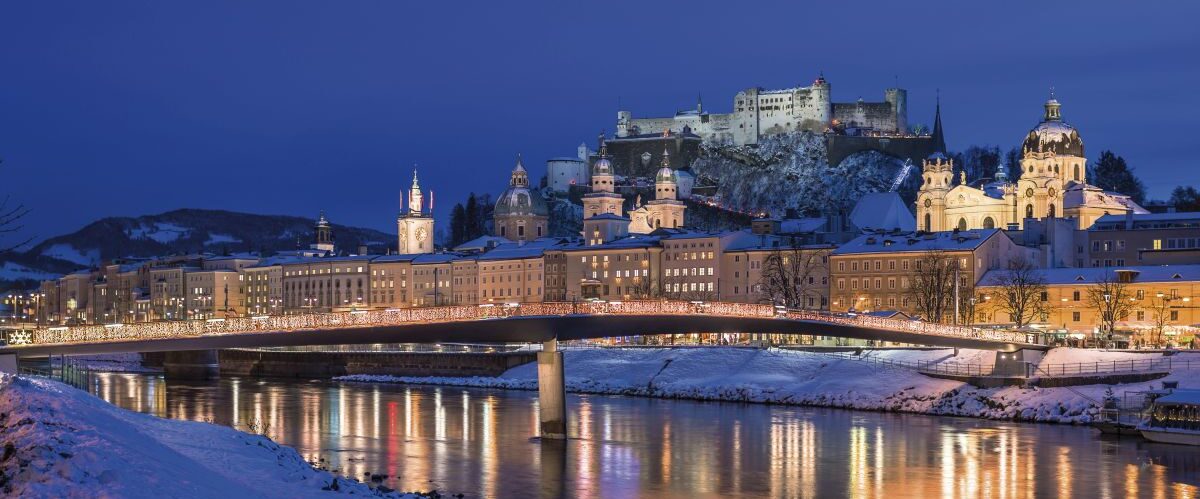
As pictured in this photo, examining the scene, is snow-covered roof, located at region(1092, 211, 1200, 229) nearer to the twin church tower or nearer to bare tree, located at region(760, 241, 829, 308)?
bare tree, located at region(760, 241, 829, 308)

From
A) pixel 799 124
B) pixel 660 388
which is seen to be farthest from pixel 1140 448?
pixel 799 124

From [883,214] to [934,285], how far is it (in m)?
50.7

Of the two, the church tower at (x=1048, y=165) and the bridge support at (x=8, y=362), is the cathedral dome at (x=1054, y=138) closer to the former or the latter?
the church tower at (x=1048, y=165)

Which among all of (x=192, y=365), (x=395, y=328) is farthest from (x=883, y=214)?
(x=395, y=328)

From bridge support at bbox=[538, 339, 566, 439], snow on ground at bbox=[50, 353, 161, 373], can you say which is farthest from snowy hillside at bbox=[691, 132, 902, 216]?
bridge support at bbox=[538, 339, 566, 439]

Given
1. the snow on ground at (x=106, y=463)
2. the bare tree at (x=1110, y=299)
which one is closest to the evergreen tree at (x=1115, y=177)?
the bare tree at (x=1110, y=299)

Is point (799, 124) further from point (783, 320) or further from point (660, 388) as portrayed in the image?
point (783, 320)

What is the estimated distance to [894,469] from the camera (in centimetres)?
4247

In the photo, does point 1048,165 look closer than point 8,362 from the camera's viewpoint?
No

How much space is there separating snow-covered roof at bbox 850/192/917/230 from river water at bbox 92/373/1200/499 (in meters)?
81.0

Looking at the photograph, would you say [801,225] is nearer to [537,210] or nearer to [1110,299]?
[537,210]

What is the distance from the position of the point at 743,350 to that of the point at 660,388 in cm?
703

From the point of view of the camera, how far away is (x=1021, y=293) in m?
89.5

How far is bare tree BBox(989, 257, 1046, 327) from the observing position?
9000cm
